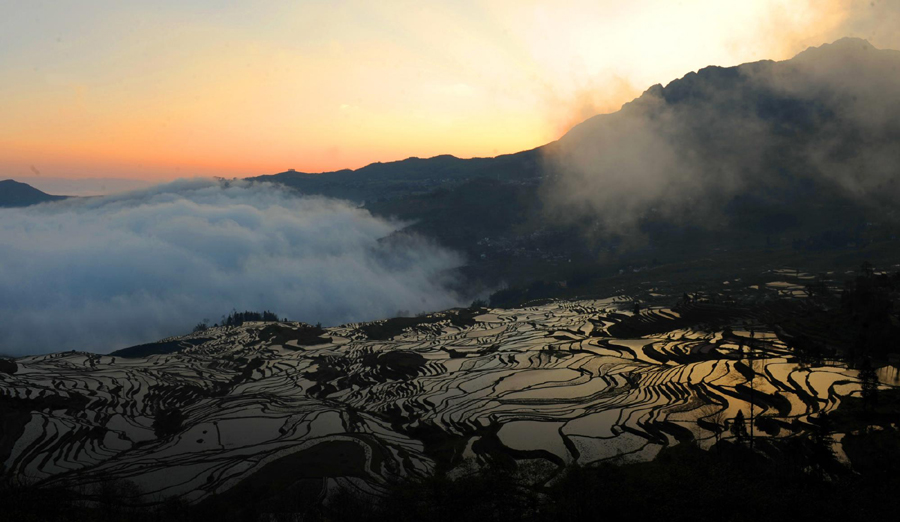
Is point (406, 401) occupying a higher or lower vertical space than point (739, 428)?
lower

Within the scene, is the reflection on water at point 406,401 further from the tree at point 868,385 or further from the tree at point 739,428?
the tree at point 868,385

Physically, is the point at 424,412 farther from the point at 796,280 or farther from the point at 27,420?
the point at 796,280

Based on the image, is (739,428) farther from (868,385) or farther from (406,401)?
(406,401)

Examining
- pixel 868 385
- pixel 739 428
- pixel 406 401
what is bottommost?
pixel 406 401

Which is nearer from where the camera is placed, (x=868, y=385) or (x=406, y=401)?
(x=868, y=385)

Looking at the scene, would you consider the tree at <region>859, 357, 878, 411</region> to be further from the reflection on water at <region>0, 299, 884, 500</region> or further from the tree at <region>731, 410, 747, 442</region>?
the tree at <region>731, 410, 747, 442</region>

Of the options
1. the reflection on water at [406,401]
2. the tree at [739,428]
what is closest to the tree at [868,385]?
the reflection on water at [406,401]

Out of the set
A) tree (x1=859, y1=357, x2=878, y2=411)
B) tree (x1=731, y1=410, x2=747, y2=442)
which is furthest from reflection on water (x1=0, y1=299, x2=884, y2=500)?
tree (x1=859, y1=357, x2=878, y2=411)

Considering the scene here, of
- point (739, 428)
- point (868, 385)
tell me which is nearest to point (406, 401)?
point (739, 428)

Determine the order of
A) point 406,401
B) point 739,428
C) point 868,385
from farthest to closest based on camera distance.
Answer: point 406,401 → point 868,385 → point 739,428

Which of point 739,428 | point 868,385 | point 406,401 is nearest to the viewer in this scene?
point 739,428

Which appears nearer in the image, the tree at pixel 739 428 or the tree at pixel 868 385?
the tree at pixel 739 428
